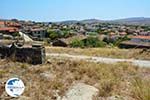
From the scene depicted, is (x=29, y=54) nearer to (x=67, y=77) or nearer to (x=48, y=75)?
(x=48, y=75)

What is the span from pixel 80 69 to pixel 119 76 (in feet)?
5.41

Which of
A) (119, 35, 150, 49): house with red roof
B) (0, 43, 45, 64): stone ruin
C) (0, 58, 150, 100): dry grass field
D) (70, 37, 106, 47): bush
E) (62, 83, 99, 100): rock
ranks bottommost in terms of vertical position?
(119, 35, 150, 49): house with red roof

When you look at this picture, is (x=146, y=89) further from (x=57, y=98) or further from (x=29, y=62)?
(x=29, y=62)

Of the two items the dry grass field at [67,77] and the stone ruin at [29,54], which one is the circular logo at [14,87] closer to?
the dry grass field at [67,77]

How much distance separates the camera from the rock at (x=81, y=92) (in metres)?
10.1

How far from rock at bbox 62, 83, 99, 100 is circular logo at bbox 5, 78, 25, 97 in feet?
4.58

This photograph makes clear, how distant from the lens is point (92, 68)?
13.5 meters

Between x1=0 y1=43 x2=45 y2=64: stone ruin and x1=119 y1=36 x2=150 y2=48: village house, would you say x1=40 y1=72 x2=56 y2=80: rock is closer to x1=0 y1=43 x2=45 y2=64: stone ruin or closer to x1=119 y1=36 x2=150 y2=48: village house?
x1=0 y1=43 x2=45 y2=64: stone ruin

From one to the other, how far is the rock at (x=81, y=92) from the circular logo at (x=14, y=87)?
140cm

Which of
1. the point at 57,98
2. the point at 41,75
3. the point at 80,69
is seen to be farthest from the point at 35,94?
the point at 80,69

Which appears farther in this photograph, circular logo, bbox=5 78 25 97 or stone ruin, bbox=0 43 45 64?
stone ruin, bbox=0 43 45 64

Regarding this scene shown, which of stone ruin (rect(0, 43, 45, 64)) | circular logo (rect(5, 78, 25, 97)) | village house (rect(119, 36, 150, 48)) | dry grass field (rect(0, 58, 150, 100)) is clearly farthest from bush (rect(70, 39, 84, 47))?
circular logo (rect(5, 78, 25, 97))

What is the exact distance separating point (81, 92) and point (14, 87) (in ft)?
7.19

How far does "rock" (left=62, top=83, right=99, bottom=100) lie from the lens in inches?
398
